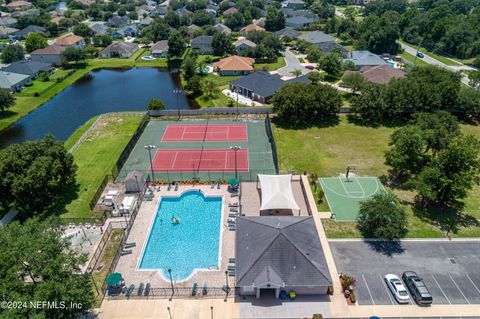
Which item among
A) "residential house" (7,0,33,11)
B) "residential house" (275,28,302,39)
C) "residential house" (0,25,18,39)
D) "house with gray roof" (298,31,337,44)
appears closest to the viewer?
"house with gray roof" (298,31,337,44)

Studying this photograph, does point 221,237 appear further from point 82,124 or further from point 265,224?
point 82,124

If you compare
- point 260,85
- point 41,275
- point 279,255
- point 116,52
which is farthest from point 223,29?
point 41,275

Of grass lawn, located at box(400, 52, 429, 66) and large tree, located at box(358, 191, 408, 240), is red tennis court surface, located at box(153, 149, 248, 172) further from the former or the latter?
grass lawn, located at box(400, 52, 429, 66)

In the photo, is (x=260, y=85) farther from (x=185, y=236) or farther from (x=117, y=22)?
(x=117, y=22)

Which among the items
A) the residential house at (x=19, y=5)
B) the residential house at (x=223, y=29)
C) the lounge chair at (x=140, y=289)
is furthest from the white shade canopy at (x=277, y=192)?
the residential house at (x=19, y=5)

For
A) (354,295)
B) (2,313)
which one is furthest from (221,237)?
(2,313)

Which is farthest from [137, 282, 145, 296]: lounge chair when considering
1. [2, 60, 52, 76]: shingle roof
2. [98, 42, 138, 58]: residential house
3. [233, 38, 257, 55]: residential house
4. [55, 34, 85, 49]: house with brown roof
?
[55, 34, 85, 49]: house with brown roof
